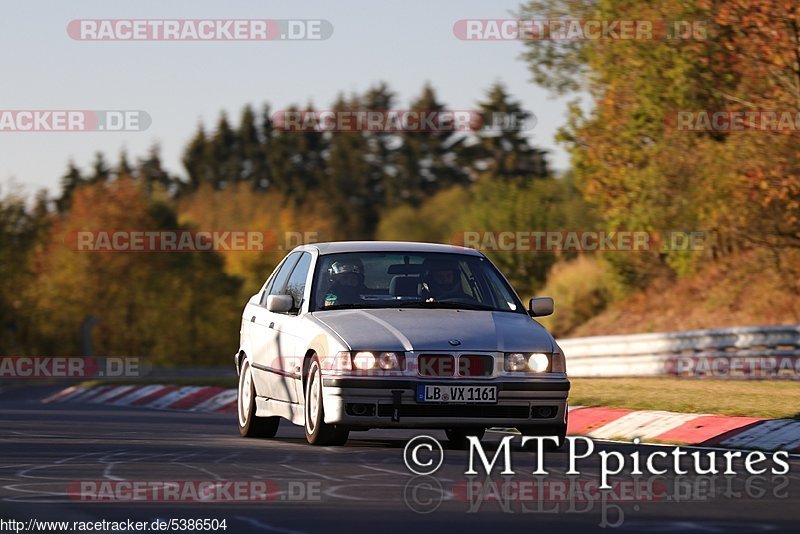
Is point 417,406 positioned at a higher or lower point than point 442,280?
lower

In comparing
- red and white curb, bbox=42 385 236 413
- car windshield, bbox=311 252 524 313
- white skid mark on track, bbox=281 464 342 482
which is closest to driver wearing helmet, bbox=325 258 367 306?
car windshield, bbox=311 252 524 313

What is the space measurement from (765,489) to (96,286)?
89269mm

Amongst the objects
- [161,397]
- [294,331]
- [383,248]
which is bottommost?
[161,397]

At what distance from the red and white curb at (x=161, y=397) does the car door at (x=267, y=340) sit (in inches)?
275

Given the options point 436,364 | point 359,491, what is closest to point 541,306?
point 436,364

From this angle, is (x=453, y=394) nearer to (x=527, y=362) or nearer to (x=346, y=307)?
(x=527, y=362)

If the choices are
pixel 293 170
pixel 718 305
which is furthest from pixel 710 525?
pixel 293 170

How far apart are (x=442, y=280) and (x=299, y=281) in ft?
4.48

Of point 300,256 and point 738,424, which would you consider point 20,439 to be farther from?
point 738,424

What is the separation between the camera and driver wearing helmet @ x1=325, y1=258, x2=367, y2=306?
14.0 meters

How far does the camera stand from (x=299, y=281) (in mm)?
14742

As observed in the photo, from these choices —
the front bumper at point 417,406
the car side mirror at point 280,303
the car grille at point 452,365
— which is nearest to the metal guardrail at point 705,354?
the car side mirror at point 280,303

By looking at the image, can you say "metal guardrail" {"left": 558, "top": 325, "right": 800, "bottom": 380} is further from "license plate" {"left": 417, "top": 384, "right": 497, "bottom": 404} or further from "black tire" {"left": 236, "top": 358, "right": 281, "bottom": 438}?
"license plate" {"left": 417, "top": 384, "right": 497, "bottom": 404}

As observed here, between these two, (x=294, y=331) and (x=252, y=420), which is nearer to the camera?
(x=294, y=331)
